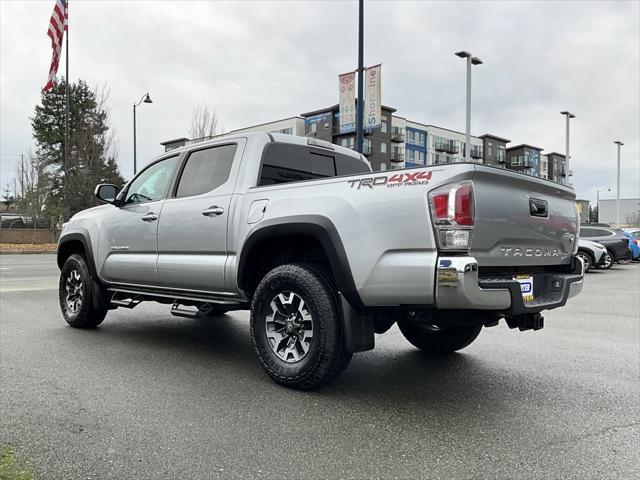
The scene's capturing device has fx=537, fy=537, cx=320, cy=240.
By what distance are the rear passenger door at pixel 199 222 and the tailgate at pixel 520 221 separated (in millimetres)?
2134

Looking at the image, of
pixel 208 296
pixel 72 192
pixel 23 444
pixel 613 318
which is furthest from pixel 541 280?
pixel 72 192

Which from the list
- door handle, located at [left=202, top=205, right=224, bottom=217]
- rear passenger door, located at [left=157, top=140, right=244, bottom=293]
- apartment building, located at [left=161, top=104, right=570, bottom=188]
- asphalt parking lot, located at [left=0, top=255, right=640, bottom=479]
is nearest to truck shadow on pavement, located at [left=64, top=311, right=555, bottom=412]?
asphalt parking lot, located at [left=0, top=255, right=640, bottom=479]

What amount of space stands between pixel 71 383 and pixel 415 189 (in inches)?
116

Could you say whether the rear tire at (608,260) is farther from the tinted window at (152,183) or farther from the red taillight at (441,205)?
the red taillight at (441,205)

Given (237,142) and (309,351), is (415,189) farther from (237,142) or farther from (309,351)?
(237,142)

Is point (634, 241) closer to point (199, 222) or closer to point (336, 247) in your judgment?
point (199, 222)

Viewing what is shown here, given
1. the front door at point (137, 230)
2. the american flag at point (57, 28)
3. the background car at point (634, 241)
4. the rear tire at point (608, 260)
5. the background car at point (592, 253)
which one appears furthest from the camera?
the american flag at point (57, 28)

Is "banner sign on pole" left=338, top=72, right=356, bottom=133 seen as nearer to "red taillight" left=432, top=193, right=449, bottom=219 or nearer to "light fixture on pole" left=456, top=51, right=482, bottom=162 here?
"light fixture on pole" left=456, top=51, right=482, bottom=162

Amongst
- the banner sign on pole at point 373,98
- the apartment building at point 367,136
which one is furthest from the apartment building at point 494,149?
the banner sign on pole at point 373,98

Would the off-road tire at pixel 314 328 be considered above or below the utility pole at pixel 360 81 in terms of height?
below

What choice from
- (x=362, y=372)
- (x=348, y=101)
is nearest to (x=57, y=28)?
(x=348, y=101)

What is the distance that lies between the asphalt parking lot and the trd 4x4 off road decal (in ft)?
4.97

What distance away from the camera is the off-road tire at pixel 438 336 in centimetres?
491

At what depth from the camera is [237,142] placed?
4.86 meters
